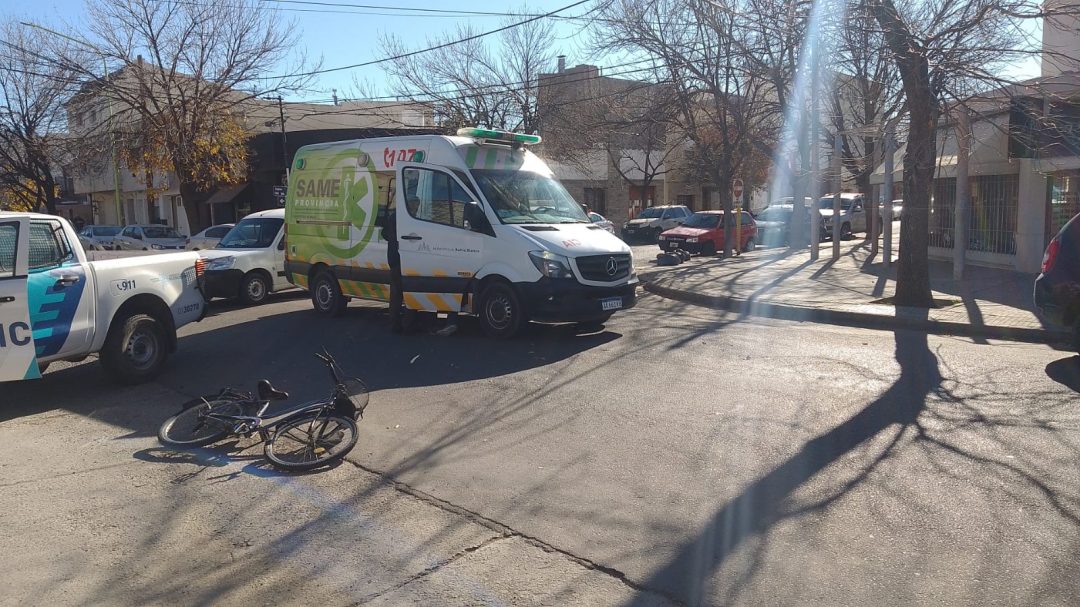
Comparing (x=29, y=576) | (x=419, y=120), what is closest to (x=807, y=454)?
(x=29, y=576)

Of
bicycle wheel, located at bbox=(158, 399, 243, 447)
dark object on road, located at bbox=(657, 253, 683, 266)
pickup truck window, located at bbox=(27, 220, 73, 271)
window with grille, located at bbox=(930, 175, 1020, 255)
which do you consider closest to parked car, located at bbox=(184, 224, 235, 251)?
dark object on road, located at bbox=(657, 253, 683, 266)

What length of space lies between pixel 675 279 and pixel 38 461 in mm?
13693

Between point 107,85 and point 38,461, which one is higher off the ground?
point 107,85

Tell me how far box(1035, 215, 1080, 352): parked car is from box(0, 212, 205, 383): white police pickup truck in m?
9.40

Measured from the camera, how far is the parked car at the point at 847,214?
32591mm

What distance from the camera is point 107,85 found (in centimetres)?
2502

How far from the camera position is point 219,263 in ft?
49.0

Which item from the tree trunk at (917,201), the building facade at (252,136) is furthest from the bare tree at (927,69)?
the building facade at (252,136)

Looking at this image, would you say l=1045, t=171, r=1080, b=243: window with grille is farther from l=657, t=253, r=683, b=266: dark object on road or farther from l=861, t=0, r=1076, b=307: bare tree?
l=657, t=253, r=683, b=266: dark object on road

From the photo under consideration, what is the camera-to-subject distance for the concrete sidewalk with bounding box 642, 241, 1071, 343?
1141 cm

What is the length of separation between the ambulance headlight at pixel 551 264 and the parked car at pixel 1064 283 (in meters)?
5.16

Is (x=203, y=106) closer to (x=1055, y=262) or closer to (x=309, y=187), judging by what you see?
(x=309, y=187)

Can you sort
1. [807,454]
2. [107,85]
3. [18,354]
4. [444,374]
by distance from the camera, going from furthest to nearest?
1. [107,85]
2. [444,374]
3. [18,354]
4. [807,454]

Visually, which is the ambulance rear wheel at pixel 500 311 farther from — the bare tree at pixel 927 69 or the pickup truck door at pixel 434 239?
the bare tree at pixel 927 69
